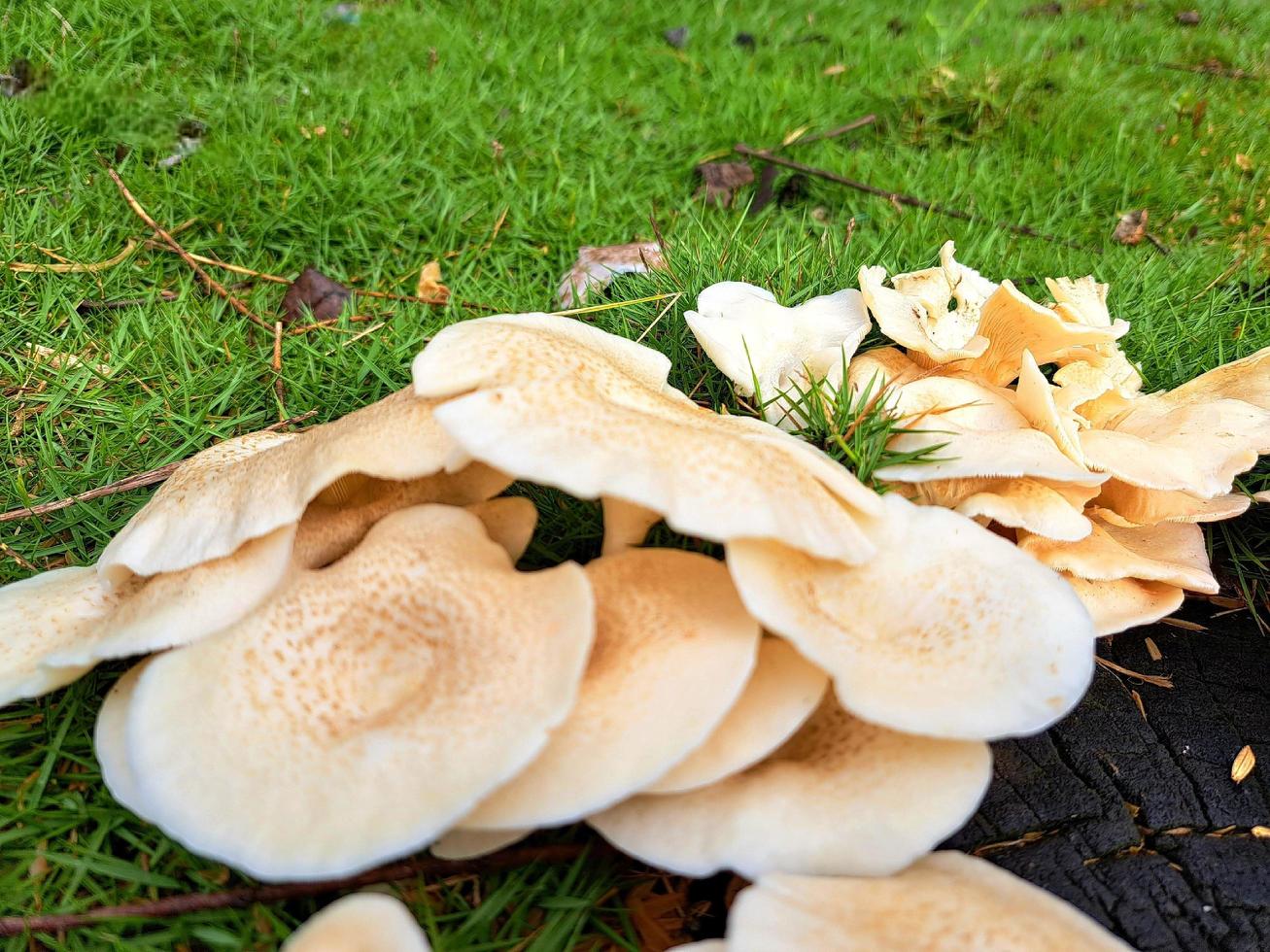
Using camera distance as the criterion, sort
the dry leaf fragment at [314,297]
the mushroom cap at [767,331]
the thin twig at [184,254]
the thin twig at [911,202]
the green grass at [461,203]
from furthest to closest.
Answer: the thin twig at [911,202]
the dry leaf fragment at [314,297]
the thin twig at [184,254]
the mushroom cap at [767,331]
the green grass at [461,203]

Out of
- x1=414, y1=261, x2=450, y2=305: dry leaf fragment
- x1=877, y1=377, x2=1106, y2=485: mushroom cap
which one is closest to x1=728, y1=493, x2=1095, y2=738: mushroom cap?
x1=877, y1=377, x2=1106, y2=485: mushroom cap

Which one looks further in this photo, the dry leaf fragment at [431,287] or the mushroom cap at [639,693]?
the dry leaf fragment at [431,287]

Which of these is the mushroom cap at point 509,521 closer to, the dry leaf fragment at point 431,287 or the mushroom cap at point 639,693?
the mushroom cap at point 639,693

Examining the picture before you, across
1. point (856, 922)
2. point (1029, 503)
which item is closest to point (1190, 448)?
point (1029, 503)

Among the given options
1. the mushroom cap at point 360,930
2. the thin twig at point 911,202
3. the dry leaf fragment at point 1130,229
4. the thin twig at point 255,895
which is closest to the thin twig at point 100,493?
the thin twig at point 255,895

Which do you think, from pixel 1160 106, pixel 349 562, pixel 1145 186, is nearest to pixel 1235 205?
pixel 1145 186

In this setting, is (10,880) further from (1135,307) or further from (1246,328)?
(1246,328)

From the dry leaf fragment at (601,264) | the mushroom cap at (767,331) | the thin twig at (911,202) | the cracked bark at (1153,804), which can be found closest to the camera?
the cracked bark at (1153,804)
